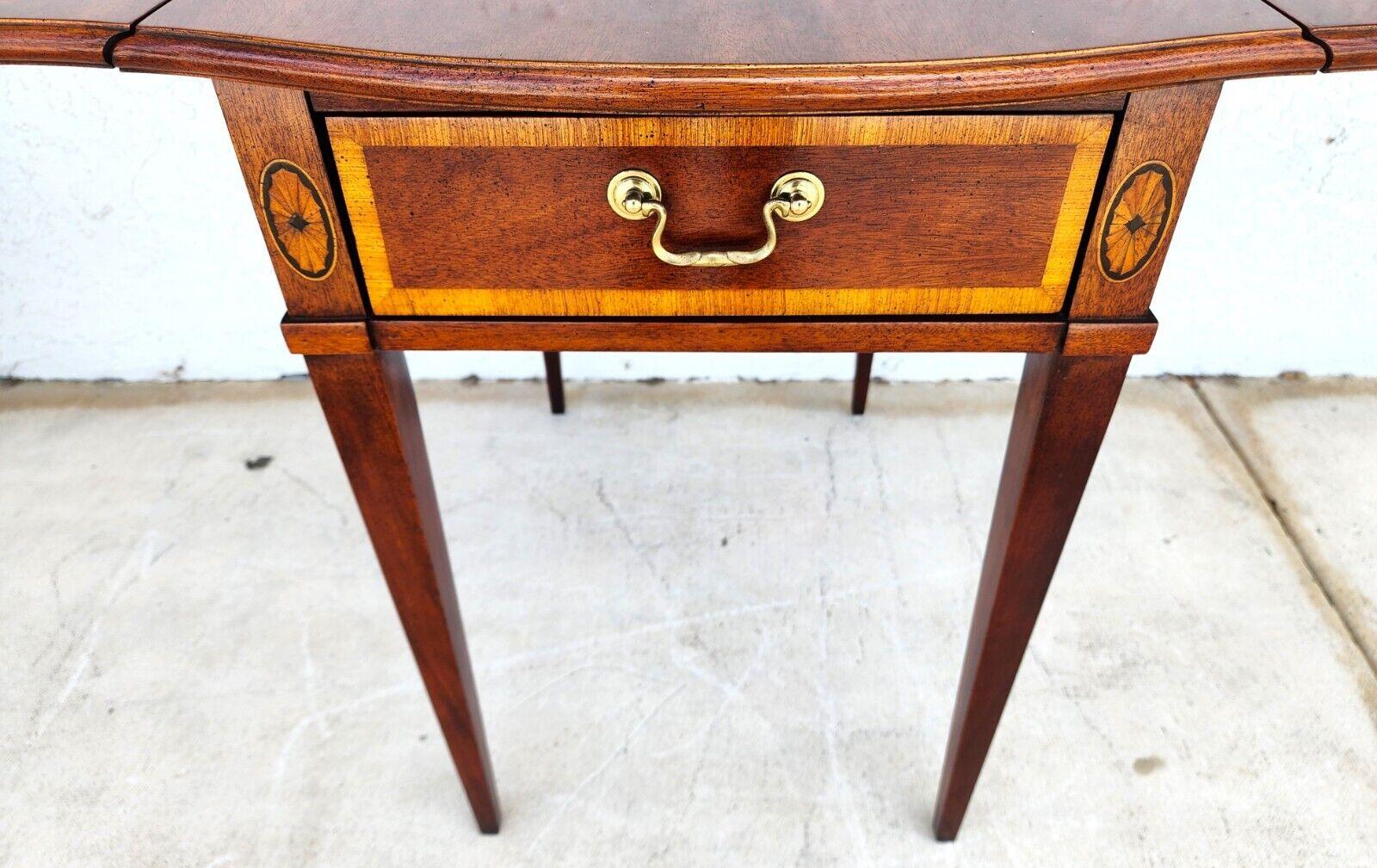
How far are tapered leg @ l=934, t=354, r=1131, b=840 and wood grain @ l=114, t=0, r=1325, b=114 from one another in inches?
7.5

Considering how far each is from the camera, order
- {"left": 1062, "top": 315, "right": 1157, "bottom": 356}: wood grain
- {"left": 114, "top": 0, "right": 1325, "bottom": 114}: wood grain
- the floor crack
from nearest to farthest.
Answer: {"left": 114, "top": 0, "right": 1325, "bottom": 114}: wood grain, {"left": 1062, "top": 315, "right": 1157, "bottom": 356}: wood grain, the floor crack

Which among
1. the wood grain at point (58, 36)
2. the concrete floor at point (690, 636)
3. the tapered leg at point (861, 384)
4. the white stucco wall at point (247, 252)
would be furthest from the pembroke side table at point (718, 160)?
the white stucco wall at point (247, 252)

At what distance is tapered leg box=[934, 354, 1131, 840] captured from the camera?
0.61 meters

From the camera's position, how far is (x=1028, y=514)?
0.68m

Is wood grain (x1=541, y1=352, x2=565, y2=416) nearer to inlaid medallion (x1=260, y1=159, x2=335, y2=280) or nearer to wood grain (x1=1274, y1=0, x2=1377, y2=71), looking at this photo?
inlaid medallion (x1=260, y1=159, x2=335, y2=280)

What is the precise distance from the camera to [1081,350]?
58 cm

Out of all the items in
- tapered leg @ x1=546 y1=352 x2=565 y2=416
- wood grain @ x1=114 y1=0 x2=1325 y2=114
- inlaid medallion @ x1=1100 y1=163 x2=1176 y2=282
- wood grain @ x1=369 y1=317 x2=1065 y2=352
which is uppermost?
wood grain @ x1=114 y1=0 x2=1325 y2=114

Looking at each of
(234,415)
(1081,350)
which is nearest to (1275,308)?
Answer: (1081,350)

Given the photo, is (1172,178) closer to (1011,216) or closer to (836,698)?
(1011,216)

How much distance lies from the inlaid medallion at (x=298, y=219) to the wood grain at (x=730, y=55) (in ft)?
0.20

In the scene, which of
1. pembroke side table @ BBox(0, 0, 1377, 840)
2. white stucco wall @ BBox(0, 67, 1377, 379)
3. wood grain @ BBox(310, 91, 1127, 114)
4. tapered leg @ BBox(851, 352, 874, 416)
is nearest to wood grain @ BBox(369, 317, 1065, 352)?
pembroke side table @ BBox(0, 0, 1377, 840)

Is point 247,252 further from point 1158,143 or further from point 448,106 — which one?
point 1158,143

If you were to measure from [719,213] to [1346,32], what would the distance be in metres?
0.32

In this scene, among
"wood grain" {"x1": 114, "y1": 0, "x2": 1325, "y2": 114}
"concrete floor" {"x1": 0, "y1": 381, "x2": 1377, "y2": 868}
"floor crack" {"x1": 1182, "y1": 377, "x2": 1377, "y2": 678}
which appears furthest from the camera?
"floor crack" {"x1": 1182, "y1": 377, "x2": 1377, "y2": 678}
